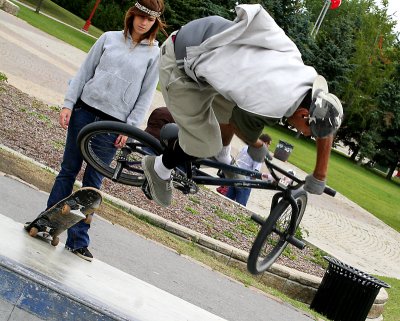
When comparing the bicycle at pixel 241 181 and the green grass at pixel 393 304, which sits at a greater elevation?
the bicycle at pixel 241 181

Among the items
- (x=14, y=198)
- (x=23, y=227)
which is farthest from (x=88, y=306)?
(x=14, y=198)

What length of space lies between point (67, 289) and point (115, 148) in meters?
2.62

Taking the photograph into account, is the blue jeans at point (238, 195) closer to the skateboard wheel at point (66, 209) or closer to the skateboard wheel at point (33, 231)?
the skateboard wheel at point (33, 231)

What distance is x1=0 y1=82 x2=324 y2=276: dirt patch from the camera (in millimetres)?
11594

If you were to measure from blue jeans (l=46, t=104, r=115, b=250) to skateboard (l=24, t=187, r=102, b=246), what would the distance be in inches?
27.1

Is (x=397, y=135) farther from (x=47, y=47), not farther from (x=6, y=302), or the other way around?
(x=6, y=302)

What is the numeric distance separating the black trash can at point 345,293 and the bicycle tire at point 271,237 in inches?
217

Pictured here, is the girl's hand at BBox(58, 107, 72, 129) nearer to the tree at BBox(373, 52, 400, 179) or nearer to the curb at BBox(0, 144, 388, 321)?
the curb at BBox(0, 144, 388, 321)

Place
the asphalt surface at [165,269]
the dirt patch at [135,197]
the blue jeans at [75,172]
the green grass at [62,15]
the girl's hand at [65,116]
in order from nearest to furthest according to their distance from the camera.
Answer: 1. the girl's hand at [65,116]
2. the blue jeans at [75,172]
3. the asphalt surface at [165,269]
4. the dirt patch at [135,197]
5. the green grass at [62,15]

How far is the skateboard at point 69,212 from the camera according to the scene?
597 cm

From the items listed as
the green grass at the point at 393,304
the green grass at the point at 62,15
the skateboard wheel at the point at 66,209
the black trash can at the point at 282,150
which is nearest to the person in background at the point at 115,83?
the skateboard wheel at the point at 66,209

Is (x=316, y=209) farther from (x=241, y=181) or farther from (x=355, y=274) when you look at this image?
(x=241, y=181)

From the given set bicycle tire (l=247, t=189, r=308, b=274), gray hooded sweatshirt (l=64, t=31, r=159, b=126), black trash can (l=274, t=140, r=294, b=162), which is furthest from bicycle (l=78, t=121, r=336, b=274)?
black trash can (l=274, t=140, r=294, b=162)

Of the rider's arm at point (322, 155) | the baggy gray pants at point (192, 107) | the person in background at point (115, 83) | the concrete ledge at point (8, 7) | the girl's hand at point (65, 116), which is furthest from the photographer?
the concrete ledge at point (8, 7)
